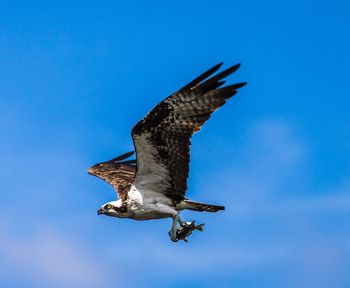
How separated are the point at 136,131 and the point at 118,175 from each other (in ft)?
14.8

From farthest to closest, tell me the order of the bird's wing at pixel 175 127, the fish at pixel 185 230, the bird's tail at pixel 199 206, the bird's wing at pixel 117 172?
the bird's wing at pixel 117 172
the bird's tail at pixel 199 206
the fish at pixel 185 230
the bird's wing at pixel 175 127

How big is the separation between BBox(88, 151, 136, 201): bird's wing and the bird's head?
71 cm

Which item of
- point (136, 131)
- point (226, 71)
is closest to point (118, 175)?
point (136, 131)

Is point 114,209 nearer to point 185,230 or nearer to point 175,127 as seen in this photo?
point 185,230

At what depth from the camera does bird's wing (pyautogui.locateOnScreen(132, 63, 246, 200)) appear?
15.8 meters

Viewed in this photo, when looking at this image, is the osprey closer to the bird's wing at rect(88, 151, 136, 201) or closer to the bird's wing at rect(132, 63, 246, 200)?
the bird's wing at rect(132, 63, 246, 200)

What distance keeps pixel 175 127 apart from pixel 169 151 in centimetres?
51

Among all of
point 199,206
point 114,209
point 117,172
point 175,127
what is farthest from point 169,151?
point 117,172

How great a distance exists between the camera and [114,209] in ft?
55.6

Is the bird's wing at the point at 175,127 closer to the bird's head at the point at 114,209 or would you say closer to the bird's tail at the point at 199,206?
the bird's tail at the point at 199,206

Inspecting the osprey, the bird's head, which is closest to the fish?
the osprey

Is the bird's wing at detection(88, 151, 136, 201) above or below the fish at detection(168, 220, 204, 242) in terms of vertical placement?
above

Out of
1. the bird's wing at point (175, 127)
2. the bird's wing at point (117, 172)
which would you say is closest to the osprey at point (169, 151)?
the bird's wing at point (175, 127)

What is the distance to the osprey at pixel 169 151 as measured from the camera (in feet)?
52.0
